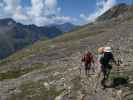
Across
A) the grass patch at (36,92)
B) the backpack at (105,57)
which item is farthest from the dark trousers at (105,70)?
the grass patch at (36,92)

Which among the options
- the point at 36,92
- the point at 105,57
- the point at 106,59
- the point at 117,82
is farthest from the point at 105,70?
the point at 36,92

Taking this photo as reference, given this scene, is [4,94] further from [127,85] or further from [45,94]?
[127,85]

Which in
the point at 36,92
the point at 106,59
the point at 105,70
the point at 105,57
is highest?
the point at 105,57

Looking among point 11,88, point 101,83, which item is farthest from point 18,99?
point 101,83

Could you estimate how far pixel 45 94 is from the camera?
33.2m

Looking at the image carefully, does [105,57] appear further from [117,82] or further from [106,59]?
[117,82]

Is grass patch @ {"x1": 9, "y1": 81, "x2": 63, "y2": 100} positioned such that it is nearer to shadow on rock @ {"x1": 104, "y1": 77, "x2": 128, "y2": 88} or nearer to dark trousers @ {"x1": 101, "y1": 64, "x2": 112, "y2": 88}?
dark trousers @ {"x1": 101, "y1": 64, "x2": 112, "y2": 88}

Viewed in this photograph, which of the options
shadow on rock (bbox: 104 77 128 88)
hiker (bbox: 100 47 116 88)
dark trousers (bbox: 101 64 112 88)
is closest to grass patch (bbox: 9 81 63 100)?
dark trousers (bbox: 101 64 112 88)

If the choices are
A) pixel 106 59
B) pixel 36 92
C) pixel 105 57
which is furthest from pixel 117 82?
pixel 36 92

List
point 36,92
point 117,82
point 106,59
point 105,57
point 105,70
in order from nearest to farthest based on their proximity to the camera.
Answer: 1. point 105,57
2. point 106,59
3. point 105,70
4. point 117,82
5. point 36,92

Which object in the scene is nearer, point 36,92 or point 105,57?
point 105,57

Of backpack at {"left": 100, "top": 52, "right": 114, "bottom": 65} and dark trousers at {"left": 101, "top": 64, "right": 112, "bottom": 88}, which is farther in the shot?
dark trousers at {"left": 101, "top": 64, "right": 112, "bottom": 88}

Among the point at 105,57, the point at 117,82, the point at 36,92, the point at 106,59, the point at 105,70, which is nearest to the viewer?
the point at 105,57

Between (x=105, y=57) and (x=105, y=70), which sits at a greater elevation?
(x=105, y=57)
